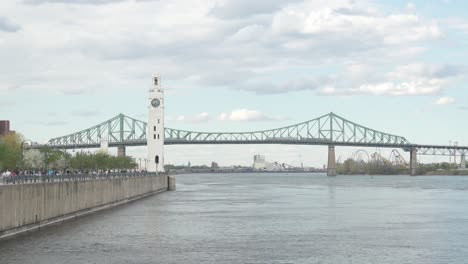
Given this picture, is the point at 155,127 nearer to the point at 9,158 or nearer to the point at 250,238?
the point at 9,158

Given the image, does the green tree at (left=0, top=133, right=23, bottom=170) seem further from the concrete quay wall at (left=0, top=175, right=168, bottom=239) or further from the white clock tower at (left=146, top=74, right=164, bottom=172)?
the white clock tower at (left=146, top=74, right=164, bottom=172)

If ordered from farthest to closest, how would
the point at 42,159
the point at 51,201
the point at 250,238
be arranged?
the point at 42,159, the point at 51,201, the point at 250,238

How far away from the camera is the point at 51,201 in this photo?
151ft

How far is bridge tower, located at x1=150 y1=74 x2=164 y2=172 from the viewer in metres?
122

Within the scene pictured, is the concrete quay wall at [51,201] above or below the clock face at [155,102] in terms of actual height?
below

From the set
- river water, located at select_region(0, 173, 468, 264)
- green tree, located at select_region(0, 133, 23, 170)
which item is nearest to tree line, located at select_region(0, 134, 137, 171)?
green tree, located at select_region(0, 133, 23, 170)

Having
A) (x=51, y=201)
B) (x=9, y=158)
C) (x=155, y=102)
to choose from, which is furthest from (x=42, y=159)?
(x=51, y=201)

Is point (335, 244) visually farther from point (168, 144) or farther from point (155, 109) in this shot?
point (168, 144)

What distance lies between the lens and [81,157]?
111875 millimetres

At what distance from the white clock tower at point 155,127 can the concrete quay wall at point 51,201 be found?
44751mm

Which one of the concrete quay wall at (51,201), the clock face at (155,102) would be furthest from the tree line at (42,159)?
the clock face at (155,102)

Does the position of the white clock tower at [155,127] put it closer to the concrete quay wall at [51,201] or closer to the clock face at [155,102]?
the clock face at [155,102]

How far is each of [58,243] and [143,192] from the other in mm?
53654

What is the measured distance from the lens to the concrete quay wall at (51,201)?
1460 inches
